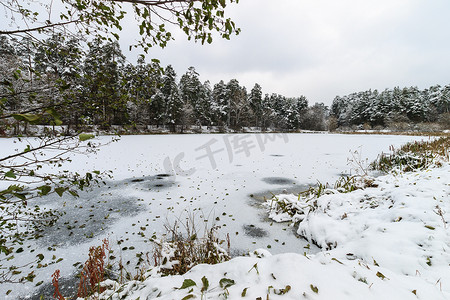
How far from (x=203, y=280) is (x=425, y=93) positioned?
72.8 m

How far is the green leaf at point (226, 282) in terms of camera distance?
1600mm

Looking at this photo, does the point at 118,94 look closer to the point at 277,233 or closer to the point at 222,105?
the point at 277,233

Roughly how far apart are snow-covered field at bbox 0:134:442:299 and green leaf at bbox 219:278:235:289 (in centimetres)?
3

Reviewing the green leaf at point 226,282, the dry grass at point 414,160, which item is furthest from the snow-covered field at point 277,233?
the dry grass at point 414,160

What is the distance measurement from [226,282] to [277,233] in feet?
6.96

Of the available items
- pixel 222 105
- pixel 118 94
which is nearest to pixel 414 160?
pixel 118 94

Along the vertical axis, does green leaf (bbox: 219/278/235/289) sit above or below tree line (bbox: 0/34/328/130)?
below

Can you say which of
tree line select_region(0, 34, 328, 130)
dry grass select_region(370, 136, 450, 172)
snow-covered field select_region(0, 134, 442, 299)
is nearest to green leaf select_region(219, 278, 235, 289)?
snow-covered field select_region(0, 134, 442, 299)

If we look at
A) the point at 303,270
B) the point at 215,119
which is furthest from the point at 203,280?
the point at 215,119

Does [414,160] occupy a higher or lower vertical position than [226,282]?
higher

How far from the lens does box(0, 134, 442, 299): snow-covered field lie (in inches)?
63.7

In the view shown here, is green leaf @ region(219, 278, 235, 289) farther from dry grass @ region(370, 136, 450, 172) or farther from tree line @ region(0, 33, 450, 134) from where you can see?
dry grass @ region(370, 136, 450, 172)

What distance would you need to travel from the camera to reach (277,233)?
3.51 meters

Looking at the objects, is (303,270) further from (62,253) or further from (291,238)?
(62,253)
